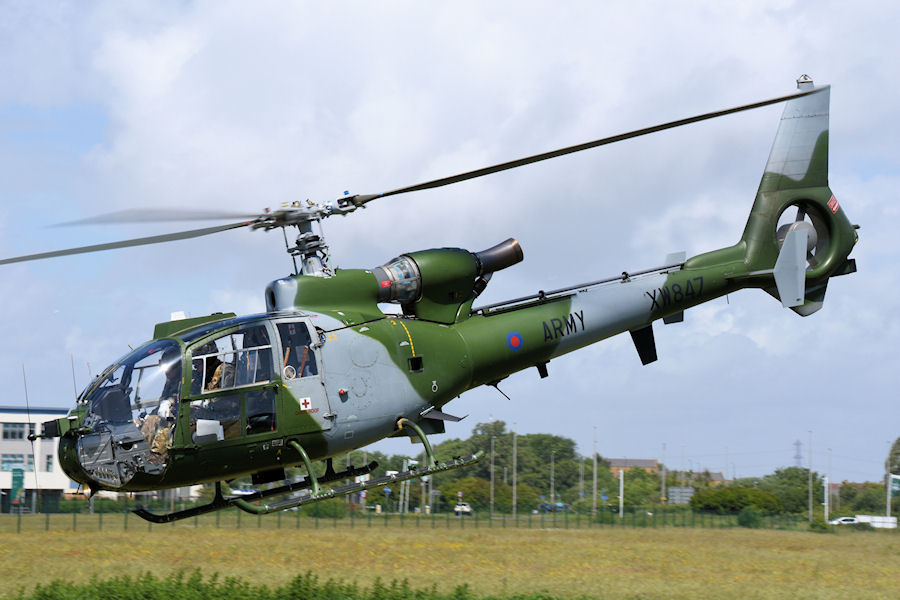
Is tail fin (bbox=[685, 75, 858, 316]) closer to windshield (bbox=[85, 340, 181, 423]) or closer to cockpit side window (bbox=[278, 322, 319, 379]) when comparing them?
cockpit side window (bbox=[278, 322, 319, 379])

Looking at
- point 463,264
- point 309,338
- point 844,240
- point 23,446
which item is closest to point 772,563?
point 844,240

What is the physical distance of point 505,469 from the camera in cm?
11112

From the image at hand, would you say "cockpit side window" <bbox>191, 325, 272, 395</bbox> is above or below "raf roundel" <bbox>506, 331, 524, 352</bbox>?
below

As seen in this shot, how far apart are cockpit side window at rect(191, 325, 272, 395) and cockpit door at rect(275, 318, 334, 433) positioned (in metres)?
0.24

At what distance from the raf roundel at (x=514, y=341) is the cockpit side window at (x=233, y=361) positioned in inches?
170

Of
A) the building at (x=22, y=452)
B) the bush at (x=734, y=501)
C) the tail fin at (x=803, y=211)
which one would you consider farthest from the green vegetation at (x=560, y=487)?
the tail fin at (x=803, y=211)

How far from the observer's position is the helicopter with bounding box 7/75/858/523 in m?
11.8

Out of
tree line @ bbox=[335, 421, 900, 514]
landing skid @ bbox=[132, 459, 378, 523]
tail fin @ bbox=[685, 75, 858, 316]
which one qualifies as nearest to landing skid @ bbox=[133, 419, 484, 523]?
landing skid @ bbox=[132, 459, 378, 523]

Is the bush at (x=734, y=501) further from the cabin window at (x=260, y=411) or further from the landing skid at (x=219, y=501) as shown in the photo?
the cabin window at (x=260, y=411)

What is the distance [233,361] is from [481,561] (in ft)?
80.5

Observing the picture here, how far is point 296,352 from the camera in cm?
1271

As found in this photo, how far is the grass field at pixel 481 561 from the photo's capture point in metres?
27.9

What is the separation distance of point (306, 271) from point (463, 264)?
8.34 feet

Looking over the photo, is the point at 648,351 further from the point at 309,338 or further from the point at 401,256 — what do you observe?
the point at 309,338
